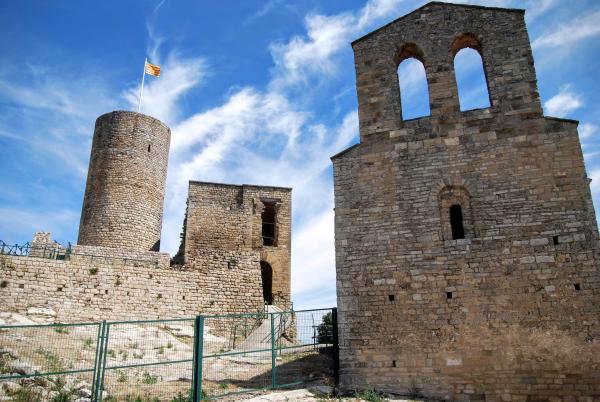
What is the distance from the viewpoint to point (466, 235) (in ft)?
32.0

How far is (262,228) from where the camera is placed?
22656 millimetres

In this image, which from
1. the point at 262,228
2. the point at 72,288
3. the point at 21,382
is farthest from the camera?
the point at 262,228

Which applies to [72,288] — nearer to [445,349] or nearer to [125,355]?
[125,355]

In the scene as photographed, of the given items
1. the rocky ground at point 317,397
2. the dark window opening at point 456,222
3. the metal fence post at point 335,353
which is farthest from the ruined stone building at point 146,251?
the dark window opening at point 456,222

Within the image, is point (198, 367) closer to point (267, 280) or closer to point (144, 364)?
point (144, 364)

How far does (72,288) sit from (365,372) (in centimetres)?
1074

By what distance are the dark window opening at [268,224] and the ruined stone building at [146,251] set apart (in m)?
0.05

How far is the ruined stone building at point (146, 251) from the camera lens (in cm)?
1498

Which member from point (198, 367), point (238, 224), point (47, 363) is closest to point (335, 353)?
point (198, 367)

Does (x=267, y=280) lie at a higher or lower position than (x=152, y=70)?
lower

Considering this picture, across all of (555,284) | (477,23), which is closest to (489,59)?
(477,23)

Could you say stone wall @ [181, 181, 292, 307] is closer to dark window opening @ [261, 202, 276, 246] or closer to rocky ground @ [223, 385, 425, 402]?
dark window opening @ [261, 202, 276, 246]

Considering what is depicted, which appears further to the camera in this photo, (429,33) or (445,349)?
(429,33)

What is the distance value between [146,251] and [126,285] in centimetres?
375
